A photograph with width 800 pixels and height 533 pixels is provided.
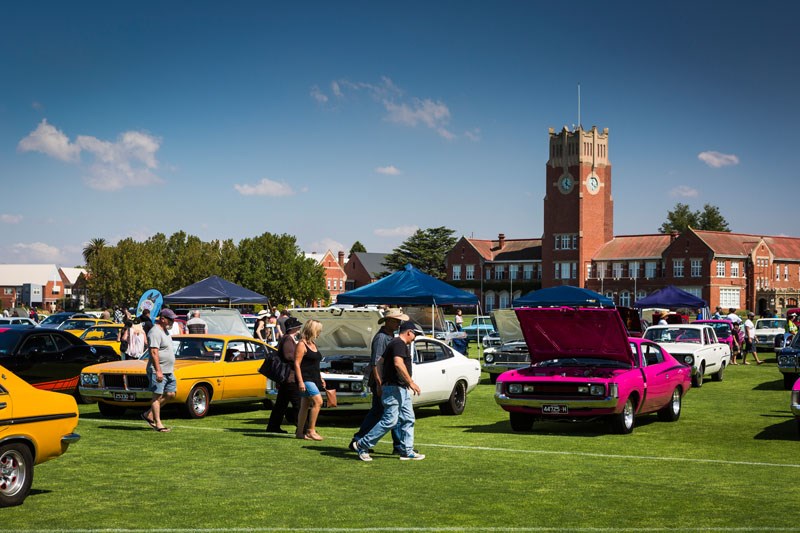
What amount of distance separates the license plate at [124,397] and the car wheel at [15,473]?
302 inches

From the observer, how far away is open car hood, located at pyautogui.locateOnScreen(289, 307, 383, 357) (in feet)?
59.1

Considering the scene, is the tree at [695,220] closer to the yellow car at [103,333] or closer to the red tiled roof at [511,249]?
the red tiled roof at [511,249]

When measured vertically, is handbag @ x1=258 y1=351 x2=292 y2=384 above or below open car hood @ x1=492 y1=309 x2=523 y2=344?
below

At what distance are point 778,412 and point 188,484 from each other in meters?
12.3

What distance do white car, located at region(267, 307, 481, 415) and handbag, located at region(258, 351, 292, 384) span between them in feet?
4.24

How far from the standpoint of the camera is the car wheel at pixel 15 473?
9.19 meters

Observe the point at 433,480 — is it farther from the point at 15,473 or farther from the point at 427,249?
the point at 427,249

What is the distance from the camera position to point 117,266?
333ft

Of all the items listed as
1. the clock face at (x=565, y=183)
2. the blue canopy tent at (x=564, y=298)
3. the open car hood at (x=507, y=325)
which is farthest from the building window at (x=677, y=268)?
the open car hood at (x=507, y=325)

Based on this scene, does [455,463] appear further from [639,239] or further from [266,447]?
[639,239]

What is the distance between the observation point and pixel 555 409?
1508 cm

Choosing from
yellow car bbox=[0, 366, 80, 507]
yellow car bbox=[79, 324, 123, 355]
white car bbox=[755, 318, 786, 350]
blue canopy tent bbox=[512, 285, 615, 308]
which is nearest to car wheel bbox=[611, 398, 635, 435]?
yellow car bbox=[0, 366, 80, 507]

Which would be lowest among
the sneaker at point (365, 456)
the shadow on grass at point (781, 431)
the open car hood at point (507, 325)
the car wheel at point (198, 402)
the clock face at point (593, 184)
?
the sneaker at point (365, 456)

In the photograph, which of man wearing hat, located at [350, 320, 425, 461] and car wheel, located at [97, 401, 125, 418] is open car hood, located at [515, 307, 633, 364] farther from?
car wheel, located at [97, 401, 125, 418]
